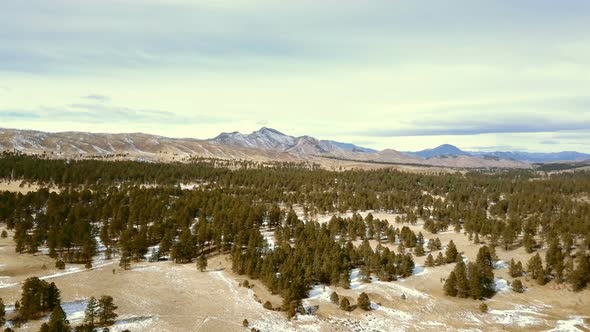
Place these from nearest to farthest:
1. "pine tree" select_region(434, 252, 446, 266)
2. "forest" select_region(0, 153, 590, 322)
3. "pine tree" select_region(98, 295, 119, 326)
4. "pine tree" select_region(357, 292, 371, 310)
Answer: "pine tree" select_region(98, 295, 119, 326) < "pine tree" select_region(357, 292, 371, 310) < "forest" select_region(0, 153, 590, 322) < "pine tree" select_region(434, 252, 446, 266)

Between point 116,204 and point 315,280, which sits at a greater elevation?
point 116,204

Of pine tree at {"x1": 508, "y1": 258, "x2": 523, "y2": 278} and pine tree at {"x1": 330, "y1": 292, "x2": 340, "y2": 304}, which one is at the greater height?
pine tree at {"x1": 508, "y1": 258, "x2": 523, "y2": 278}

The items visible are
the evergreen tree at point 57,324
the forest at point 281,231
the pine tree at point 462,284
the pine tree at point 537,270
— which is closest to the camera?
the evergreen tree at point 57,324

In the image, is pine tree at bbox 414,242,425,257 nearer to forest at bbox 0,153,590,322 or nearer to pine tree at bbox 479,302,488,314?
forest at bbox 0,153,590,322

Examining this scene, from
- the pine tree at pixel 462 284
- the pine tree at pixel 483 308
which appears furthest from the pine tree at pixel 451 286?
the pine tree at pixel 483 308

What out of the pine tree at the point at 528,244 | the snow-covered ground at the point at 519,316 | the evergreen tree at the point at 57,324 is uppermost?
the pine tree at the point at 528,244

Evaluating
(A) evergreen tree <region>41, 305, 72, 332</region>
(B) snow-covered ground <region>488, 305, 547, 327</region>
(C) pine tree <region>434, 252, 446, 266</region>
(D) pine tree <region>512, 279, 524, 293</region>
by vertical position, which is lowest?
(B) snow-covered ground <region>488, 305, 547, 327</region>

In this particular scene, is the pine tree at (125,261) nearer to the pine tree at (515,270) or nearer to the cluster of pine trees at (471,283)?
the cluster of pine trees at (471,283)

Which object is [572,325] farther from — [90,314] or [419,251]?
[90,314]

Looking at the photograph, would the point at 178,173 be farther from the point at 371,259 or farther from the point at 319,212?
the point at 371,259

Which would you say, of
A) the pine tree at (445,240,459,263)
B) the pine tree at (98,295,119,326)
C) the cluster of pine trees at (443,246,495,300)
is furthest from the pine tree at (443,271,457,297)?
the pine tree at (98,295,119,326)

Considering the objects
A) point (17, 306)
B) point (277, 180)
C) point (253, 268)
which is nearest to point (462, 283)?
point (253, 268)
